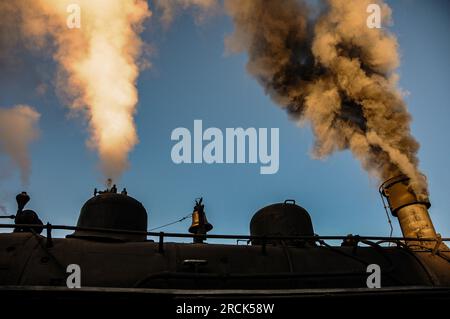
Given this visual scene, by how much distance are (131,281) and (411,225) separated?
6.27 metres

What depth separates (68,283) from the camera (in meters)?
5.62

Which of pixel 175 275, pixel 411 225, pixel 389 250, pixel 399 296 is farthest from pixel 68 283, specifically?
pixel 411 225

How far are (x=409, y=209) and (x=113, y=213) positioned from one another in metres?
6.40

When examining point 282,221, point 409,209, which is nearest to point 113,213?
point 282,221

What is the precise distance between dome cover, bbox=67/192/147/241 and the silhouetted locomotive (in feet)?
0.06

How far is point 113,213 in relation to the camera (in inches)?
303

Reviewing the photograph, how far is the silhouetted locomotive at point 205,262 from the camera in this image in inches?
219

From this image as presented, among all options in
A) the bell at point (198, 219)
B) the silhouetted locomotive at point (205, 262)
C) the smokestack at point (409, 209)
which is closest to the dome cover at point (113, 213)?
the silhouetted locomotive at point (205, 262)

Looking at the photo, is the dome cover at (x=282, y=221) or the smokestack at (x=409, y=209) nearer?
the dome cover at (x=282, y=221)

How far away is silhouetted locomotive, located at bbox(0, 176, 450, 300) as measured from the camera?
18.3 ft

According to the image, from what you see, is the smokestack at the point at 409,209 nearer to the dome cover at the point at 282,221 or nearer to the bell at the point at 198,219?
the dome cover at the point at 282,221

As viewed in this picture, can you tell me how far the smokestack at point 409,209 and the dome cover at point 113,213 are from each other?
556cm

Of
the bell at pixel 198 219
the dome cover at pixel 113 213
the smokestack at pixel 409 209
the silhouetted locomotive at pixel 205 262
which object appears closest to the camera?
the silhouetted locomotive at pixel 205 262

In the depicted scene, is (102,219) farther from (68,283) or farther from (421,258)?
(421,258)
